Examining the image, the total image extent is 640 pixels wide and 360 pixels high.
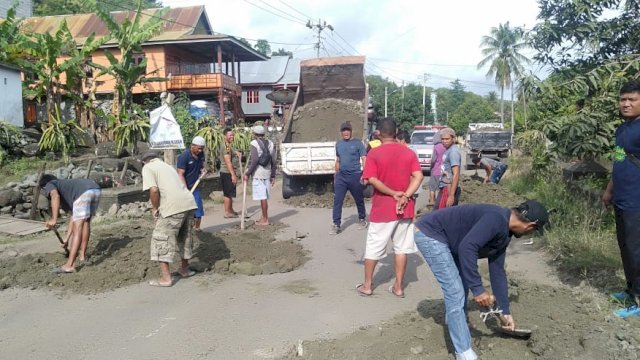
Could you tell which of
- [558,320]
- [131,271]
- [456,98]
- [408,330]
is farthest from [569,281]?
[456,98]

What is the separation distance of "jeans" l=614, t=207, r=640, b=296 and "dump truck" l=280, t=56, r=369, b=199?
315 inches

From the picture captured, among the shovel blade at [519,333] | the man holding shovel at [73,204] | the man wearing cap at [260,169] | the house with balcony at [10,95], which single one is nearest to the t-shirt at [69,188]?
the man holding shovel at [73,204]

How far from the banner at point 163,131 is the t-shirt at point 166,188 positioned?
368 centimetres

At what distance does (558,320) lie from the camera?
14.4 feet

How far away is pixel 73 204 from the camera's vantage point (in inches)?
261

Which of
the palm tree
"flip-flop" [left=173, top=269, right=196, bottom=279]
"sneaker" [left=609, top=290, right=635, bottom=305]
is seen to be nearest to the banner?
"flip-flop" [left=173, top=269, right=196, bottom=279]

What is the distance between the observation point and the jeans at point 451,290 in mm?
3676

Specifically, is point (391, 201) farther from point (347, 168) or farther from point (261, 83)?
point (261, 83)

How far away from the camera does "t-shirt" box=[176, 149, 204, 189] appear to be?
816 centimetres

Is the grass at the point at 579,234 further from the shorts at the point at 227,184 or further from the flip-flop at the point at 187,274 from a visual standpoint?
the shorts at the point at 227,184

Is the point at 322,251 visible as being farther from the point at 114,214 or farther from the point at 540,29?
the point at 114,214

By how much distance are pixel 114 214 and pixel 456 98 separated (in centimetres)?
9775

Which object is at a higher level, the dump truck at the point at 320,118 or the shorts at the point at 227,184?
the dump truck at the point at 320,118

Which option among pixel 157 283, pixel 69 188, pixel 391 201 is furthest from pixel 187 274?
pixel 391 201
